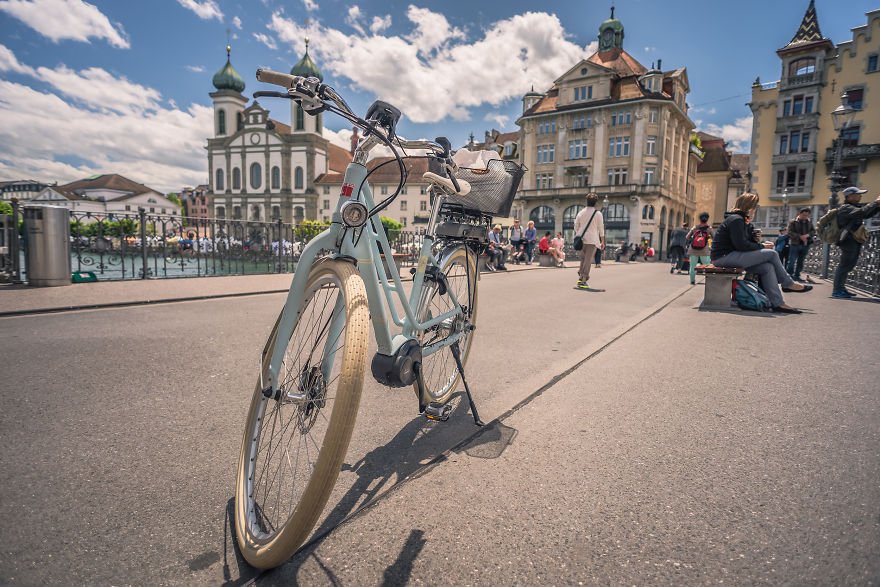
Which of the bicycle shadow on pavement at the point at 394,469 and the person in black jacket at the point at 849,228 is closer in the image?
the bicycle shadow on pavement at the point at 394,469

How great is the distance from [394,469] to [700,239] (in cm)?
1220


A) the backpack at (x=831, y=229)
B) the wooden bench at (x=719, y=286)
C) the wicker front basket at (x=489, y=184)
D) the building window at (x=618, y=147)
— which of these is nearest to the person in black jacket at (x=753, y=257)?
the wooden bench at (x=719, y=286)

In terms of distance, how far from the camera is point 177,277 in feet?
38.5

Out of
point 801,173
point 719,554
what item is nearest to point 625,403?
point 719,554

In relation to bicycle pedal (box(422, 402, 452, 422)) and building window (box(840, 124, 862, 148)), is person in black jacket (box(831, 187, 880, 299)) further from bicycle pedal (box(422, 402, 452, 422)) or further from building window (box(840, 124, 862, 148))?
building window (box(840, 124, 862, 148))

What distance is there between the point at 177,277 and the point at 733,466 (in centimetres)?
1225

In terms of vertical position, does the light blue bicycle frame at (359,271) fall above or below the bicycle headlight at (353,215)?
below

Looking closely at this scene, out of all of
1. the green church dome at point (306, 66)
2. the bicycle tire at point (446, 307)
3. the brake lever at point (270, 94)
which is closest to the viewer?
the brake lever at point (270, 94)

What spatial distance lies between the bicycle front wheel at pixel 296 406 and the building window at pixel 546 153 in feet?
186

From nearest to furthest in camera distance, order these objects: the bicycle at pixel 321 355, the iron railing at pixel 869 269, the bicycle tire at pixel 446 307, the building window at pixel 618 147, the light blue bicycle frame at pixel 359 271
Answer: the bicycle at pixel 321 355
the light blue bicycle frame at pixel 359 271
the bicycle tire at pixel 446 307
the iron railing at pixel 869 269
the building window at pixel 618 147

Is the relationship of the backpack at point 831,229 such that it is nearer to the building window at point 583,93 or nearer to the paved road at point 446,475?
the paved road at point 446,475

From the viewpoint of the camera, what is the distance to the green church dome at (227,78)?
266 feet

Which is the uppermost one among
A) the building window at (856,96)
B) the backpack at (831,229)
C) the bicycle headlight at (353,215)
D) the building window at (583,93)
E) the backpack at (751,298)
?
the building window at (583,93)

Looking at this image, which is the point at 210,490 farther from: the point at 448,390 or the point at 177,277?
the point at 177,277
